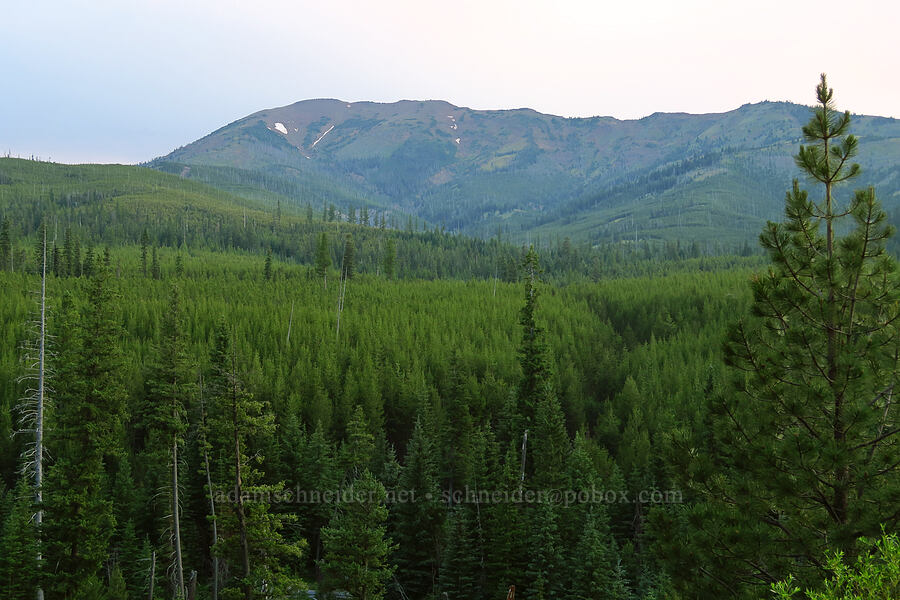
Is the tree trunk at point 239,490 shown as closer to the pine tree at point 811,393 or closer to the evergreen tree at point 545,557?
the pine tree at point 811,393

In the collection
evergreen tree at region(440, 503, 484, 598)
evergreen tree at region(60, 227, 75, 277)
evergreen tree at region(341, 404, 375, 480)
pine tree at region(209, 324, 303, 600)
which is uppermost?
evergreen tree at region(60, 227, 75, 277)

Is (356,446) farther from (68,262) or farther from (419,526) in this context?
(68,262)

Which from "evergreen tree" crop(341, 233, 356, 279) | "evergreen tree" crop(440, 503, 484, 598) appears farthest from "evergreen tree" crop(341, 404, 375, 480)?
"evergreen tree" crop(341, 233, 356, 279)

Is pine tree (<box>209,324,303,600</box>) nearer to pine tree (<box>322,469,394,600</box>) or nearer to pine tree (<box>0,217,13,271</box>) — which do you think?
pine tree (<box>322,469,394,600</box>)

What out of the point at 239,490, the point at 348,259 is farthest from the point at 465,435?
the point at 348,259

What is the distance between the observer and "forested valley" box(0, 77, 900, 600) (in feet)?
37.4

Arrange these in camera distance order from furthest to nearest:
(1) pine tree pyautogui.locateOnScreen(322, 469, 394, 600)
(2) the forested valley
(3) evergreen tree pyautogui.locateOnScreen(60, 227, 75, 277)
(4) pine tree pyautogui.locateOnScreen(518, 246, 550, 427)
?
1. (3) evergreen tree pyautogui.locateOnScreen(60, 227, 75, 277)
2. (4) pine tree pyautogui.locateOnScreen(518, 246, 550, 427)
3. (1) pine tree pyautogui.locateOnScreen(322, 469, 394, 600)
4. (2) the forested valley

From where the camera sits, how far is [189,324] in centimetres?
8344

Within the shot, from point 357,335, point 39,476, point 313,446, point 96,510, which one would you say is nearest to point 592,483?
point 313,446

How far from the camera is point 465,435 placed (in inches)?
2039

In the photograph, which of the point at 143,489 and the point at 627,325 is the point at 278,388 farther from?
the point at 627,325

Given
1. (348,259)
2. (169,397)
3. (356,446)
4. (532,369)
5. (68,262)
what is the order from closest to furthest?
(169,397)
(356,446)
(532,369)
(68,262)
(348,259)

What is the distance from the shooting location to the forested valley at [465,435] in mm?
11398

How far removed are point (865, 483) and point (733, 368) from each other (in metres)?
3.11
